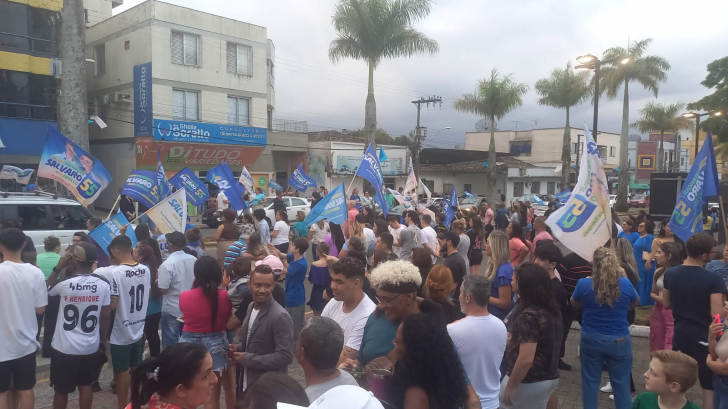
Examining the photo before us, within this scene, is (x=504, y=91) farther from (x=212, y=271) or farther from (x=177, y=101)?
(x=212, y=271)

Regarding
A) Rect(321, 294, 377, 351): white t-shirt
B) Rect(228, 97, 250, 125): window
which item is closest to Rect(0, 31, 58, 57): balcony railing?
Rect(228, 97, 250, 125): window

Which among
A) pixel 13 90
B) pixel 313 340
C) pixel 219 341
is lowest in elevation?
pixel 219 341

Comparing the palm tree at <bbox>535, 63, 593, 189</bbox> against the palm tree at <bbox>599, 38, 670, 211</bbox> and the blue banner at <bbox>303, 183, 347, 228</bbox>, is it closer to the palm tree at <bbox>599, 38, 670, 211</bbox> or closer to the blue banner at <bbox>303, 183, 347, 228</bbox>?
the palm tree at <bbox>599, 38, 670, 211</bbox>

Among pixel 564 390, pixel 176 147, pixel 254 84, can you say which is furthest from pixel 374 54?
Result: pixel 564 390

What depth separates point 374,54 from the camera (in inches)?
952

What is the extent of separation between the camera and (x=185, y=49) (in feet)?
88.9

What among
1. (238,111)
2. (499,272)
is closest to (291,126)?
(238,111)

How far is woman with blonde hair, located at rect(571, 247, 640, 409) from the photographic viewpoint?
14.0 feet

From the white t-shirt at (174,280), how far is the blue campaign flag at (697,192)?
5653 mm

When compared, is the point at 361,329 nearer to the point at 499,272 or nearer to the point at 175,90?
the point at 499,272

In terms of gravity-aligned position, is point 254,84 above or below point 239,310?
above

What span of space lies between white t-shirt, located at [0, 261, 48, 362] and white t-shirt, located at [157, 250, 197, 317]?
3.74ft

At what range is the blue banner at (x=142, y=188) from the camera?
9102 millimetres

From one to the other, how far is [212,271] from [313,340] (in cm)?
180
